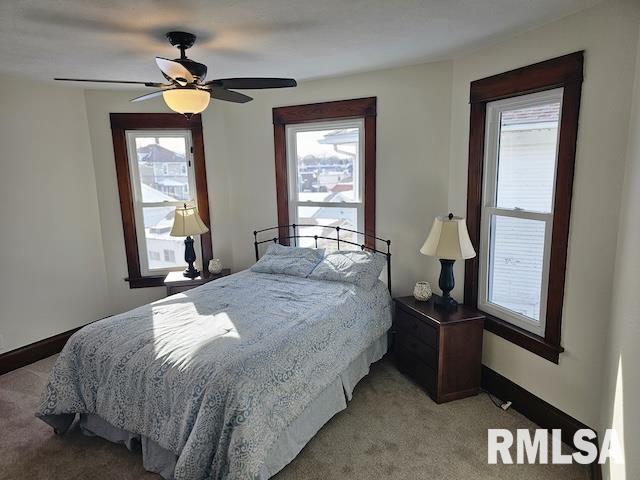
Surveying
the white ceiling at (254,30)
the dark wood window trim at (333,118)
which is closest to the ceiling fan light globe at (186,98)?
the white ceiling at (254,30)

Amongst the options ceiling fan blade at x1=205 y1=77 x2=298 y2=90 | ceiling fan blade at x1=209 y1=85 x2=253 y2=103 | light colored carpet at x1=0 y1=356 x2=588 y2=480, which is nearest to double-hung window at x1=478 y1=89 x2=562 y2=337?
light colored carpet at x1=0 y1=356 x2=588 y2=480

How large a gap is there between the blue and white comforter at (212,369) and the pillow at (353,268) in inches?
10.4

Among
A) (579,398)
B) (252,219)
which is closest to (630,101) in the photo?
(579,398)

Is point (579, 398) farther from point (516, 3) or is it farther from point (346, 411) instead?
point (516, 3)

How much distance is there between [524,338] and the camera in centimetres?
254

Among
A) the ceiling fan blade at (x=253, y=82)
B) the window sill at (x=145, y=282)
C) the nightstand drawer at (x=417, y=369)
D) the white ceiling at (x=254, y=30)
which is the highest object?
the white ceiling at (x=254, y=30)

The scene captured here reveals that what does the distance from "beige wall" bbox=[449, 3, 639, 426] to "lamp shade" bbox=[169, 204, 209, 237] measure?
116 inches

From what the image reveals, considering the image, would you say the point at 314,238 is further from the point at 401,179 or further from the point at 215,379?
the point at 215,379

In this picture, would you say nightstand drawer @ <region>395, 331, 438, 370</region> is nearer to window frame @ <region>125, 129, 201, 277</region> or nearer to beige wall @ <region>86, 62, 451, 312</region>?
beige wall @ <region>86, 62, 451, 312</region>

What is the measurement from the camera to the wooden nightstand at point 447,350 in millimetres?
2662

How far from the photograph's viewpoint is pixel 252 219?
13.6ft

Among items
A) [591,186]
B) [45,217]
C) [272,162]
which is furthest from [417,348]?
[45,217]

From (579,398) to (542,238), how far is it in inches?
37.9

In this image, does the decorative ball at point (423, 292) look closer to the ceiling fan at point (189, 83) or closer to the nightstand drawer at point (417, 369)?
the nightstand drawer at point (417, 369)
